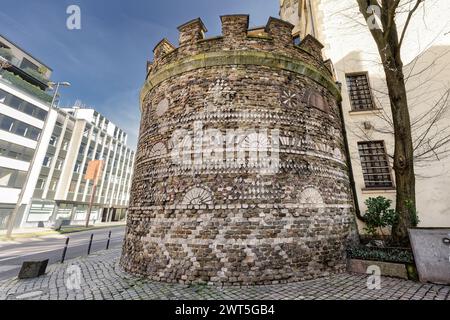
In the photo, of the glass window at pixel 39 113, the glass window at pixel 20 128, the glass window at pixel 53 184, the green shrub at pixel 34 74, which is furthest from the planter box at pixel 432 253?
the green shrub at pixel 34 74

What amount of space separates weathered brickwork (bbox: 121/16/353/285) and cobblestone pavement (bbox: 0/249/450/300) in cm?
30

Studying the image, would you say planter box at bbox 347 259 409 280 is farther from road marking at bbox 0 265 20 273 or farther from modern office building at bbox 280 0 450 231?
road marking at bbox 0 265 20 273

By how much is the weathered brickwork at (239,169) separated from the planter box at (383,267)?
275mm

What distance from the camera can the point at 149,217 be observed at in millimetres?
5707

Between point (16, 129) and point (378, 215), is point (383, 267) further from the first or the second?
point (16, 129)

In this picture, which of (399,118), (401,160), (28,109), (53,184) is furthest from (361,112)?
(53,184)

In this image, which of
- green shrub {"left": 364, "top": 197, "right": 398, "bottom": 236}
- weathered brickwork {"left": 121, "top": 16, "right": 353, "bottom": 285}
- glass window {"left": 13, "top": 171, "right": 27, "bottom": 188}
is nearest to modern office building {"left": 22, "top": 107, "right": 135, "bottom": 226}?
glass window {"left": 13, "top": 171, "right": 27, "bottom": 188}

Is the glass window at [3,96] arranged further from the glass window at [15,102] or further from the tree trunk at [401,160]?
the tree trunk at [401,160]

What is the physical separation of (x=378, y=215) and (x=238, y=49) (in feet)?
22.5

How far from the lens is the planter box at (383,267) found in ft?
16.4
